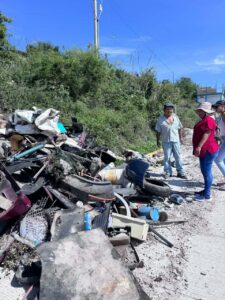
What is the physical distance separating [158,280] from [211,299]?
0.58 metres

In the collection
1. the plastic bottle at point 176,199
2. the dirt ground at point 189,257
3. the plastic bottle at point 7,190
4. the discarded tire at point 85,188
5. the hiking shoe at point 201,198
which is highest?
the plastic bottle at point 7,190

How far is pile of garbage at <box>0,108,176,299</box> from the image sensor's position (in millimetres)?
3139

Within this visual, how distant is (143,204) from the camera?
562cm

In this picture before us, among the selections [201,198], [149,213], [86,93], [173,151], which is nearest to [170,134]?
[173,151]

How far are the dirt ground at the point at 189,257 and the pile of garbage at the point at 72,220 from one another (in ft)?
0.65

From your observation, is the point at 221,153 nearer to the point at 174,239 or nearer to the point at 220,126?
the point at 220,126

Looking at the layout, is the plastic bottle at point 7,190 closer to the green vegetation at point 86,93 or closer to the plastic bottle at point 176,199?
the plastic bottle at point 176,199

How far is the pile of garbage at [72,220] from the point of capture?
124 inches

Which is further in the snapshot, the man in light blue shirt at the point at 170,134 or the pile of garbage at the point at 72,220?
the man in light blue shirt at the point at 170,134

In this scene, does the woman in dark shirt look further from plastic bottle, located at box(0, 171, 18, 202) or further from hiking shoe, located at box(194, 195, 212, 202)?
plastic bottle, located at box(0, 171, 18, 202)

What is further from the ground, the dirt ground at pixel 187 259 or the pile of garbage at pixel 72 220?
the pile of garbage at pixel 72 220

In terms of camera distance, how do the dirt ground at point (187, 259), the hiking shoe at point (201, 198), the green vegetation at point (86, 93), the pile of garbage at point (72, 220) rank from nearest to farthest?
1. the pile of garbage at point (72, 220)
2. the dirt ground at point (187, 259)
3. the hiking shoe at point (201, 198)
4. the green vegetation at point (86, 93)

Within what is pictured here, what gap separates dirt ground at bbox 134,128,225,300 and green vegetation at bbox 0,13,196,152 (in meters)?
4.94

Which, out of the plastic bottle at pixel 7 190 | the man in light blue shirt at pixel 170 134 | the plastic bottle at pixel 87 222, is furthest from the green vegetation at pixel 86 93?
the plastic bottle at pixel 87 222
